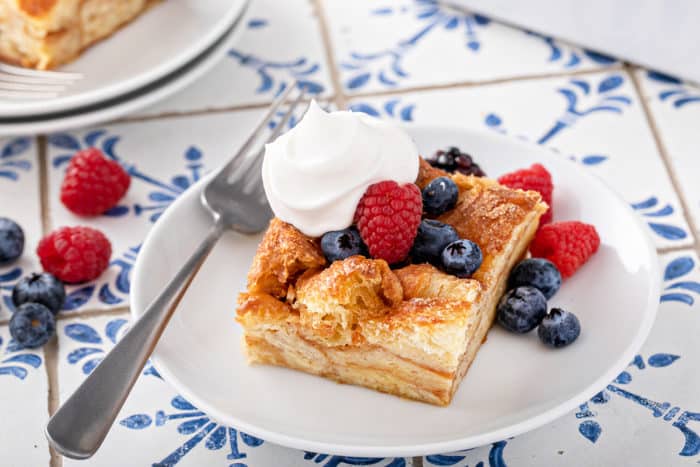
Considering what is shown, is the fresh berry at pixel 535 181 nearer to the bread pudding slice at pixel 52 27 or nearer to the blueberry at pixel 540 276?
the blueberry at pixel 540 276

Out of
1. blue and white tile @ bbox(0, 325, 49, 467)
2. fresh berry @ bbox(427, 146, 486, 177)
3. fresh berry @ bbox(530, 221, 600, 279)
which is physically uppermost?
fresh berry @ bbox(427, 146, 486, 177)

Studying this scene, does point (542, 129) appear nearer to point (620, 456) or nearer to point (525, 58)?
point (525, 58)

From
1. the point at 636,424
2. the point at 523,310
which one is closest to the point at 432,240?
the point at 523,310

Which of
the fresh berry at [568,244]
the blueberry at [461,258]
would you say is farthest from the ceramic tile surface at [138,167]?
the fresh berry at [568,244]

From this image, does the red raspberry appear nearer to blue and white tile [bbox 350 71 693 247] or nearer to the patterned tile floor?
the patterned tile floor

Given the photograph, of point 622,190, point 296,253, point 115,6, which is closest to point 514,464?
point 296,253

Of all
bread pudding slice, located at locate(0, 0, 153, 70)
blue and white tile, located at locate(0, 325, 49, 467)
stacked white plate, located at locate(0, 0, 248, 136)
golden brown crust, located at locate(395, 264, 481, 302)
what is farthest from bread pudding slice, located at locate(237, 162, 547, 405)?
bread pudding slice, located at locate(0, 0, 153, 70)

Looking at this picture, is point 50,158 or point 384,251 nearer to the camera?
point 384,251
